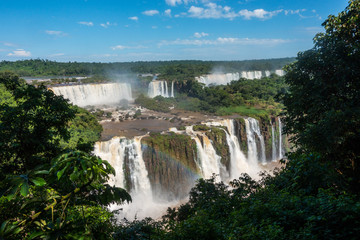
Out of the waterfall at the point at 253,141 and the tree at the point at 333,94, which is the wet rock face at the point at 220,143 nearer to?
the waterfall at the point at 253,141

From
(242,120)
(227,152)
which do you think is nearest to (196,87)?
(242,120)

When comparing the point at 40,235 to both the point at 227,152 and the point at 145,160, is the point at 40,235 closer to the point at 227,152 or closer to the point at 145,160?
the point at 145,160

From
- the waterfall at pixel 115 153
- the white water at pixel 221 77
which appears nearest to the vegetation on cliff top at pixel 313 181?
the waterfall at pixel 115 153

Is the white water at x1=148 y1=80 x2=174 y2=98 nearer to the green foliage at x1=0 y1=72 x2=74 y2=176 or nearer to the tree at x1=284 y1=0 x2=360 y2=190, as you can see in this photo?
the tree at x1=284 y1=0 x2=360 y2=190

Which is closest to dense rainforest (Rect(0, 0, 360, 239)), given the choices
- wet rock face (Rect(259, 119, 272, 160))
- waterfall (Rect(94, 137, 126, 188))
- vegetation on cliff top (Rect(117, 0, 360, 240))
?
vegetation on cliff top (Rect(117, 0, 360, 240))

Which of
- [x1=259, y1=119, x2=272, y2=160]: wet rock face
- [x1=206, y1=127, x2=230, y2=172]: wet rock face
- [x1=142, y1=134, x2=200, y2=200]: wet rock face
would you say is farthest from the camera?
[x1=259, y1=119, x2=272, y2=160]: wet rock face

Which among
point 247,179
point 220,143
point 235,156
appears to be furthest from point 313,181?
point 235,156

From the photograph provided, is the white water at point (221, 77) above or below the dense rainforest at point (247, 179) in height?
above
